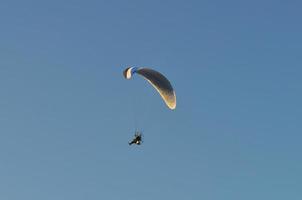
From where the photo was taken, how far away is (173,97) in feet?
515

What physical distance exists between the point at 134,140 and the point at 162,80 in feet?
28.7

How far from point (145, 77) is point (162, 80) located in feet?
7.47

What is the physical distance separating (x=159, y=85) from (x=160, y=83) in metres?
0.39

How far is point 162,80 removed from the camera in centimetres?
15550

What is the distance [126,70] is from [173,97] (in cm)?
826

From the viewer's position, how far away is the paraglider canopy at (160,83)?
506 feet

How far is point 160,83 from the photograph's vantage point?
156 metres

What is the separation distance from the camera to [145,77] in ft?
510

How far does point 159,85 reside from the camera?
156 m

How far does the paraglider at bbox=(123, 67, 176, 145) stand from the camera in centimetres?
15450

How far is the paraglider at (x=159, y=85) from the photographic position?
15450cm

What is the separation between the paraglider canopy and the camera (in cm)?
15438
